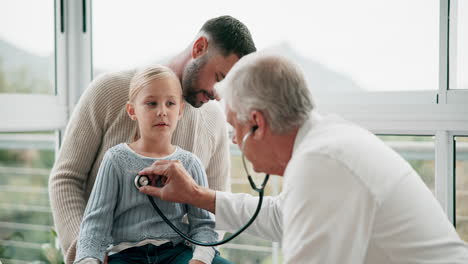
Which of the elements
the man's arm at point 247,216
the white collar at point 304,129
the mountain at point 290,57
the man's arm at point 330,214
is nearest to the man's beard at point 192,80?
the man's arm at point 247,216

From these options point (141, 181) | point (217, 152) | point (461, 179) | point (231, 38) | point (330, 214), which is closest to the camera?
point (330, 214)

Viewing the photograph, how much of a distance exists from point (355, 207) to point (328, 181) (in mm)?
82

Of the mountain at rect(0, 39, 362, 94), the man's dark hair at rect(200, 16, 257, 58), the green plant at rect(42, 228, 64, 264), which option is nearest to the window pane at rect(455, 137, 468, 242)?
the mountain at rect(0, 39, 362, 94)

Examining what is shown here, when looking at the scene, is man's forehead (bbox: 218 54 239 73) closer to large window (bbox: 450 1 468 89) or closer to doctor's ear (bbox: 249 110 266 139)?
doctor's ear (bbox: 249 110 266 139)

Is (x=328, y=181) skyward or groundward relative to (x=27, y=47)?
groundward

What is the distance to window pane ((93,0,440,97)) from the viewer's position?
2141mm

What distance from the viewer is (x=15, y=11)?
2.39 m

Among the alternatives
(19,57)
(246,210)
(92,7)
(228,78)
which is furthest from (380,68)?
(19,57)

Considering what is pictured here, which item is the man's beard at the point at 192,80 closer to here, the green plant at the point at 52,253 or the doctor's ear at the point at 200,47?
the doctor's ear at the point at 200,47

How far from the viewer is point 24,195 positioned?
2594mm

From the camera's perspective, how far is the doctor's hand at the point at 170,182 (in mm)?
1545

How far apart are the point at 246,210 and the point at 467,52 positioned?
119 cm

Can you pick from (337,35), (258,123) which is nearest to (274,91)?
(258,123)

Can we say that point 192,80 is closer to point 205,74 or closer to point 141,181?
point 205,74
